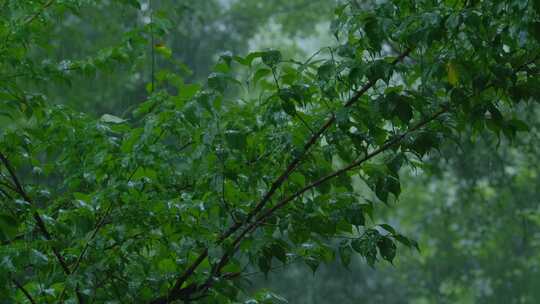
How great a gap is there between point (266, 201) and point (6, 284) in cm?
67

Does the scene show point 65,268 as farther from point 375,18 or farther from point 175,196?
point 375,18

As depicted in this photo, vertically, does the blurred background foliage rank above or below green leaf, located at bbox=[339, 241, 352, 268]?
above

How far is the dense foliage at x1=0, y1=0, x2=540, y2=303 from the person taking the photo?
201 cm

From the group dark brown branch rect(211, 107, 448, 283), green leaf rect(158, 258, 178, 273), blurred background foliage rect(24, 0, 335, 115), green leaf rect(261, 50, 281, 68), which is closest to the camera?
green leaf rect(261, 50, 281, 68)

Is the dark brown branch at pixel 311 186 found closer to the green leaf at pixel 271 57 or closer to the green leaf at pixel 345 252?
the green leaf at pixel 345 252

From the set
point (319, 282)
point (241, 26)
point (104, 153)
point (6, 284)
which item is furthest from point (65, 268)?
point (319, 282)

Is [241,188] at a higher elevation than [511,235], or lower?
lower

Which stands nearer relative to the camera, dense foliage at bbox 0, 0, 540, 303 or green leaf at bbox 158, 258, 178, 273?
dense foliage at bbox 0, 0, 540, 303

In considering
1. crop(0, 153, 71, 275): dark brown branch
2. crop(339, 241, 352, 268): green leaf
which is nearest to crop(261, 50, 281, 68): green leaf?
crop(339, 241, 352, 268): green leaf

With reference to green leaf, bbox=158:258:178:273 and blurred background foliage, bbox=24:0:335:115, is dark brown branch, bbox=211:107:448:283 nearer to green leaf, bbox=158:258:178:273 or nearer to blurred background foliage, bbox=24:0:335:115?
green leaf, bbox=158:258:178:273

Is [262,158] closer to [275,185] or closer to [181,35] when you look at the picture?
[275,185]

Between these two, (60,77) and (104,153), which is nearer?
(104,153)

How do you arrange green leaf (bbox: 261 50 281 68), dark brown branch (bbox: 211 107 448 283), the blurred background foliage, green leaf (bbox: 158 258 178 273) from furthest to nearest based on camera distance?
the blurred background foliage → green leaf (bbox: 158 258 178 273) → dark brown branch (bbox: 211 107 448 283) → green leaf (bbox: 261 50 281 68)

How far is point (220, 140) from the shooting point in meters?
2.14
